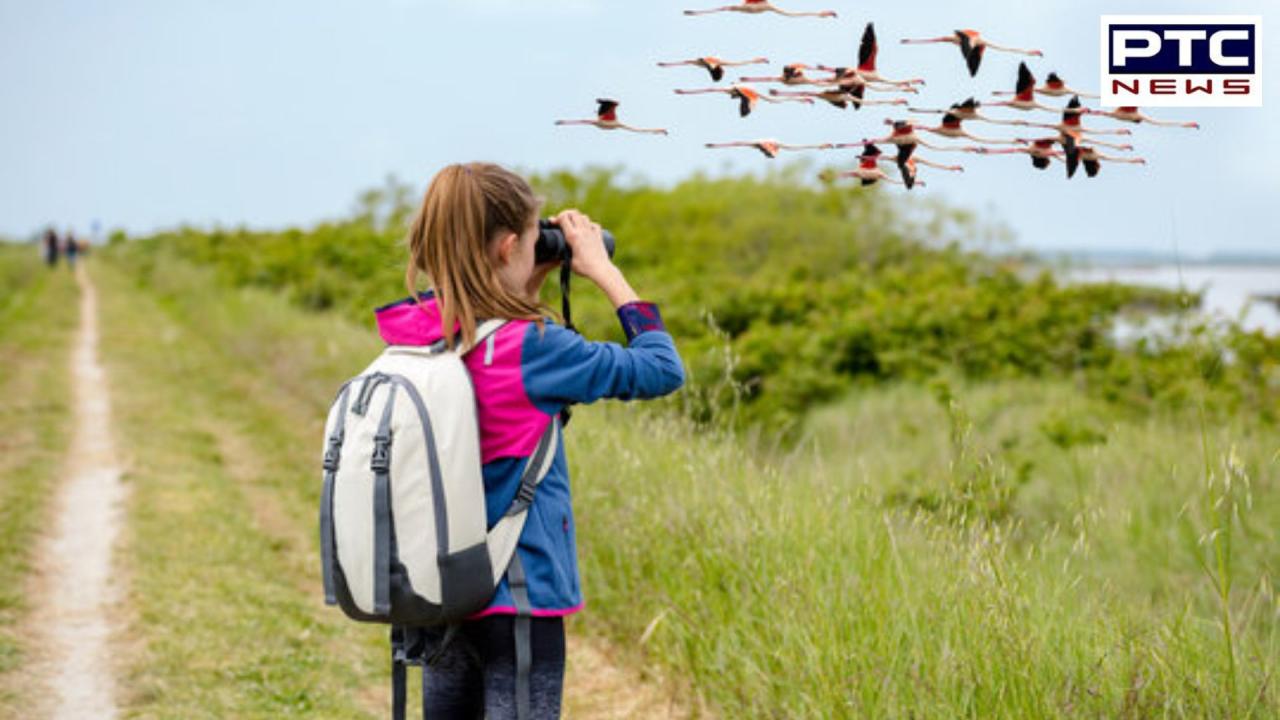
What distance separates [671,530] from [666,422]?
1.24 metres

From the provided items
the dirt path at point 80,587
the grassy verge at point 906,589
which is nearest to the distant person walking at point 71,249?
the dirt path at point 80,587

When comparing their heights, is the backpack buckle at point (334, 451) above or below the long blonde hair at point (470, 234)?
below

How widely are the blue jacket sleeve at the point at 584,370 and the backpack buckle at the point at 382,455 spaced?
31 cm

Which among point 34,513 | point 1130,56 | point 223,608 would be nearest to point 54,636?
point 223,608

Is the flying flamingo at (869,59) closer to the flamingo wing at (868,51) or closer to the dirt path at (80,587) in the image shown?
the flamingo wing at (868,51)

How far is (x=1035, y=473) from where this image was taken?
363 inches

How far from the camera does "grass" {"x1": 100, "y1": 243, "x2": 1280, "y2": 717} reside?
3.32 m

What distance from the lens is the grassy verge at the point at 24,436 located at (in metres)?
6.20

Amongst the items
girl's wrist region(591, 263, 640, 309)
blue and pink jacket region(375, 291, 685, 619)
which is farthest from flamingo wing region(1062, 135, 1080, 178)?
girl's wrist region(591, 263, 640, 309)

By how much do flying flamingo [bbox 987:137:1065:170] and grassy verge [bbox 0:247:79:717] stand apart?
453 cm

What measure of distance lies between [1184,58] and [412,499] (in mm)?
1929

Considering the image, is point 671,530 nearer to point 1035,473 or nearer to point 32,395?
point 1035,473

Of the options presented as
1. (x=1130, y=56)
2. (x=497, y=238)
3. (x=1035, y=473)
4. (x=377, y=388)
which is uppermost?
(x=1130, y=56)

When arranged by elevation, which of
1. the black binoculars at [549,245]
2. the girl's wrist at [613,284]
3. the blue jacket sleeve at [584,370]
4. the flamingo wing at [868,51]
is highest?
the flamingo wing at [868,51]
